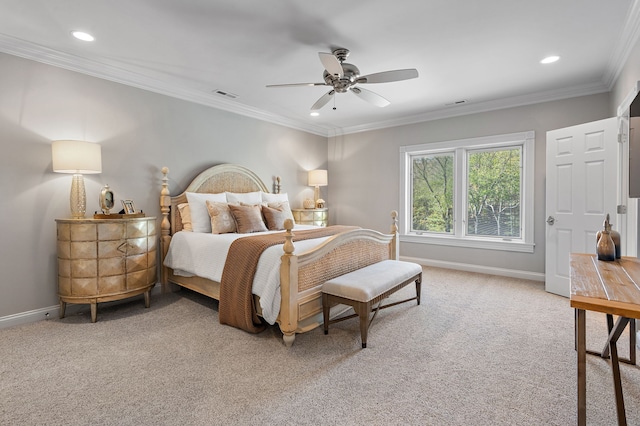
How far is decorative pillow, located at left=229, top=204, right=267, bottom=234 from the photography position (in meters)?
3.65

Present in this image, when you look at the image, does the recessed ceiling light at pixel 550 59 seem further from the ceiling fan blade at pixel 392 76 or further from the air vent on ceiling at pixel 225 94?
the air vent on ceiling at pixel 225 94

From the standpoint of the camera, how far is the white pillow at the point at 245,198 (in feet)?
13.8

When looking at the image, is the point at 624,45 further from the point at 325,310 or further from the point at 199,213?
the point at 199,213

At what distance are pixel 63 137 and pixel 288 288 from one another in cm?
273

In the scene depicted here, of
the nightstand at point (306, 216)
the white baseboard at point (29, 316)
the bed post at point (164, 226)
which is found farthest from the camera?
the nightstand at point (306, 216)

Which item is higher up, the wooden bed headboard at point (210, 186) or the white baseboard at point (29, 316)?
the wooden bed headboard at point (210, 186)

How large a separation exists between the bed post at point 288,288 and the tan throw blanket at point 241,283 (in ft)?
1.07

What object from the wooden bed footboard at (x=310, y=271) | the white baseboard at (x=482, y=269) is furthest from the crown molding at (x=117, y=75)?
the white baseboard at (x=482, y=269)

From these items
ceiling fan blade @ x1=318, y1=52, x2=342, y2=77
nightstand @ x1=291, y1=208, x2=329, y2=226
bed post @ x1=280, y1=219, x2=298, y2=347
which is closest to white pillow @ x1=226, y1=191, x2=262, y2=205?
nightstand @ x1=291, y1=208, x2=329, y2=226

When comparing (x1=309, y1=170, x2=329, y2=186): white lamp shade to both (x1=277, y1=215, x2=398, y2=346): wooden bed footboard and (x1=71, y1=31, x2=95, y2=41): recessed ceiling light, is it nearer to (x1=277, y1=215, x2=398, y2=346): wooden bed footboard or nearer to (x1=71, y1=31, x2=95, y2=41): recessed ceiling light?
(x1=277, y1=215, x2=398, y2=346): wooden bed footboard

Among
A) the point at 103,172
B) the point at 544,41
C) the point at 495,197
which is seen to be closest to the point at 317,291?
the point at 103,172

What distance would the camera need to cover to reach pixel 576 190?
3.58 meters

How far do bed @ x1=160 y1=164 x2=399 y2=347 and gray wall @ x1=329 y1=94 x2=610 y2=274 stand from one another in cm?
181

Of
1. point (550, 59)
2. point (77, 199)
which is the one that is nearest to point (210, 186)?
point (77, 199)
